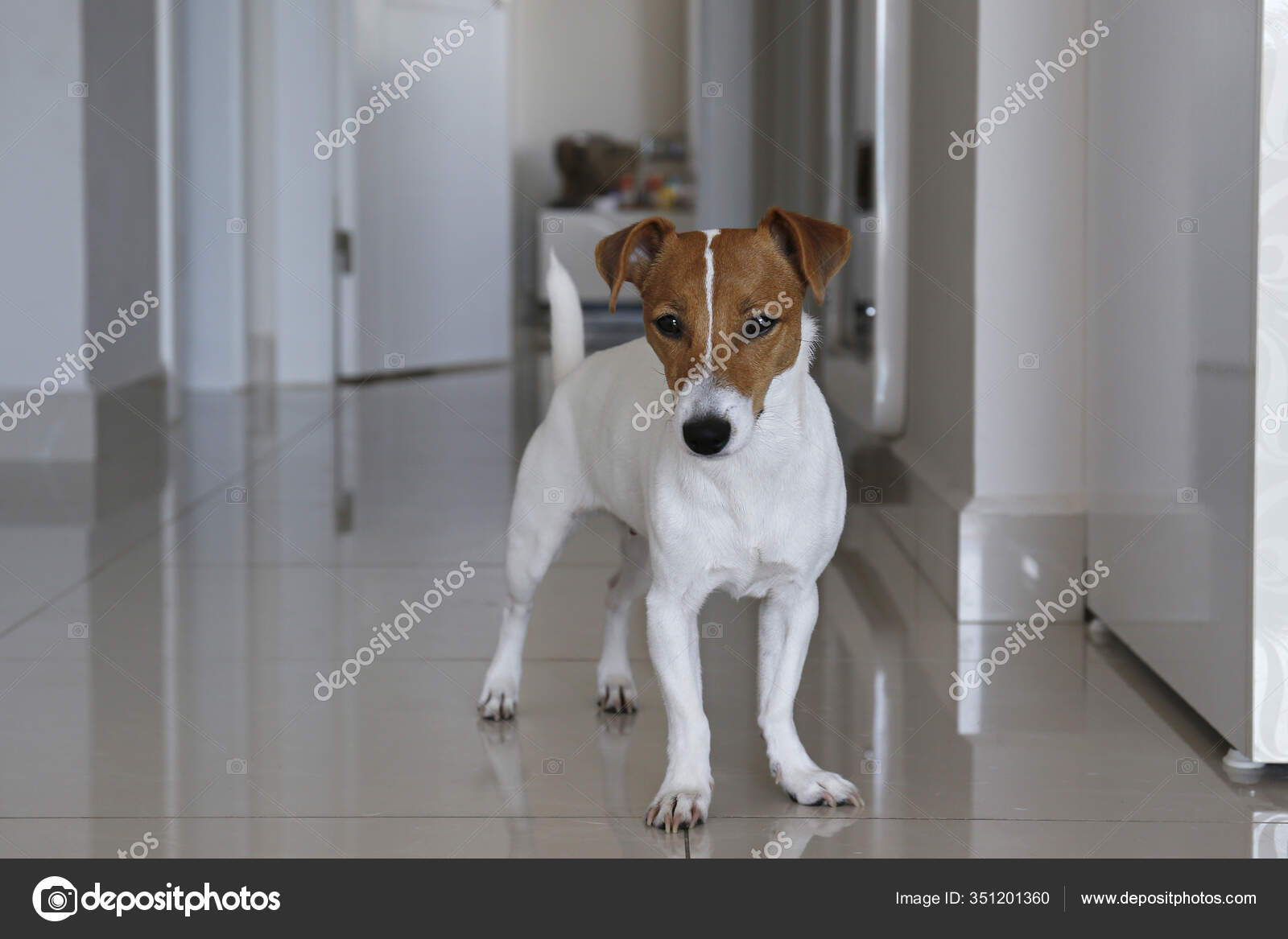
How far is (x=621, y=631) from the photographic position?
89.0 inches

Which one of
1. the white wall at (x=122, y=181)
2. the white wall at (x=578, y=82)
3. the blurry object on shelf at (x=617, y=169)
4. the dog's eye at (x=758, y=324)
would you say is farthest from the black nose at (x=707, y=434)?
the white wall at (x=578, y=82)

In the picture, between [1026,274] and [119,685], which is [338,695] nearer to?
[119,685]

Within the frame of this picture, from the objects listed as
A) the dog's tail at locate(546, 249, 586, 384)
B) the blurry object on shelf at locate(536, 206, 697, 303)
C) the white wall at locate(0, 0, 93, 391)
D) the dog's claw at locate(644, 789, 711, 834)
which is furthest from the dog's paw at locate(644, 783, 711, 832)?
the blurry object on shelf at locate(536, 206, 697, 303)

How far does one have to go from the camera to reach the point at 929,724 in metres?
2.17

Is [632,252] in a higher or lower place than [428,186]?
lower

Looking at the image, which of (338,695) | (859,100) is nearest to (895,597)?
(338,695)

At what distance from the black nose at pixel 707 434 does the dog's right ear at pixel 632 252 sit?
0.71ft

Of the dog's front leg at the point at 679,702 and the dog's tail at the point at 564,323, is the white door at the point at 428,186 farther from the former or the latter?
the dog's front leg at the point at 679,702

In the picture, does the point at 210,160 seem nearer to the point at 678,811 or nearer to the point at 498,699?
the point at 498,699

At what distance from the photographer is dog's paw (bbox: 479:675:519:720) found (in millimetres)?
2193

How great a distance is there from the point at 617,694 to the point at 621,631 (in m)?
0.10

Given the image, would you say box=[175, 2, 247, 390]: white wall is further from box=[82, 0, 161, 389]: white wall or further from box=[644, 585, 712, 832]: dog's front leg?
box=[644, 585, 712, 832]: dog's front leg

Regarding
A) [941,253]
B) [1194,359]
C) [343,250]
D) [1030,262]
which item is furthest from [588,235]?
[1194,359]
